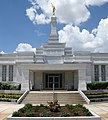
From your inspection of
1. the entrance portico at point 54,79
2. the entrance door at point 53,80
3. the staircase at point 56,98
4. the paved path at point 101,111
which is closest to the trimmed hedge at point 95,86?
the entrance portico at point 54,79

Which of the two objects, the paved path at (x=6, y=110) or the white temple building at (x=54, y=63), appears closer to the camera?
the paved path at (x=6, y=110)

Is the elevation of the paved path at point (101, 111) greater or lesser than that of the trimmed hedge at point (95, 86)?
lesser

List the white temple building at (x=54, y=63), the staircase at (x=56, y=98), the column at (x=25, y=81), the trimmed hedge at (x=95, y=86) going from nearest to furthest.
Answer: the staircase at (x=56, y=98) < the column at (x=25, y=81) < the trimmed hedge at (x=95, y=86) < the white temple building at (x=54, y=63)

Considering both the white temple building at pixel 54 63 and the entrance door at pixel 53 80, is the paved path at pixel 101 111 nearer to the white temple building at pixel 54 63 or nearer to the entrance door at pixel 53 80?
the white temple building at pixel 54 63

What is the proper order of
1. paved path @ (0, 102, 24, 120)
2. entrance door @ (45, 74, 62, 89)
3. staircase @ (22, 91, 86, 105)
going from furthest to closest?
entrance door @ (45, 74, 62, 89) < staircase @ (22, 91, 86, 105) < paved path @ (0, 102, 24, 120)

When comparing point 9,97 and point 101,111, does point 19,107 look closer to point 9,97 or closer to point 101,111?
point 9,97

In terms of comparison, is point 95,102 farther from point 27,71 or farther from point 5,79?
point 5,79

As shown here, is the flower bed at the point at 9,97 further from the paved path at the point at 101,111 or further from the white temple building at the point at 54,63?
the white temple building at the point at 54,63

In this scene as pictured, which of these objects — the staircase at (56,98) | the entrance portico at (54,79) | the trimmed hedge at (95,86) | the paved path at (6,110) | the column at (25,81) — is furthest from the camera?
the entrance portico at (54,79)

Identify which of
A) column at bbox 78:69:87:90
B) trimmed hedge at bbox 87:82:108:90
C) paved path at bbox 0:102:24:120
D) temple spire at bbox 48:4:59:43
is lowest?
paved path at bbox 0:102:24:120

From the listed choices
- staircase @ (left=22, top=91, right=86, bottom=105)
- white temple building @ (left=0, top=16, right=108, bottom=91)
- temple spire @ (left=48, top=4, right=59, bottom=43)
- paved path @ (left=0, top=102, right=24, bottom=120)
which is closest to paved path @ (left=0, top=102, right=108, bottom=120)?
paved path @ (left=0, top=102, right=24, bottom=120)

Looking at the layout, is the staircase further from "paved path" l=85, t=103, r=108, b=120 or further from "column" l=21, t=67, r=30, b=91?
"paved path" l=85, t=103, r=108, b=120

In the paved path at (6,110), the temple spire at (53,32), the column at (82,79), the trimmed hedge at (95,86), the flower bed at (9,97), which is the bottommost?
the paved path at (6,110)

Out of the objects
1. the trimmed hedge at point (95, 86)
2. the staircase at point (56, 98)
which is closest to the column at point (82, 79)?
the trimmed hedge at point (95, 86)
